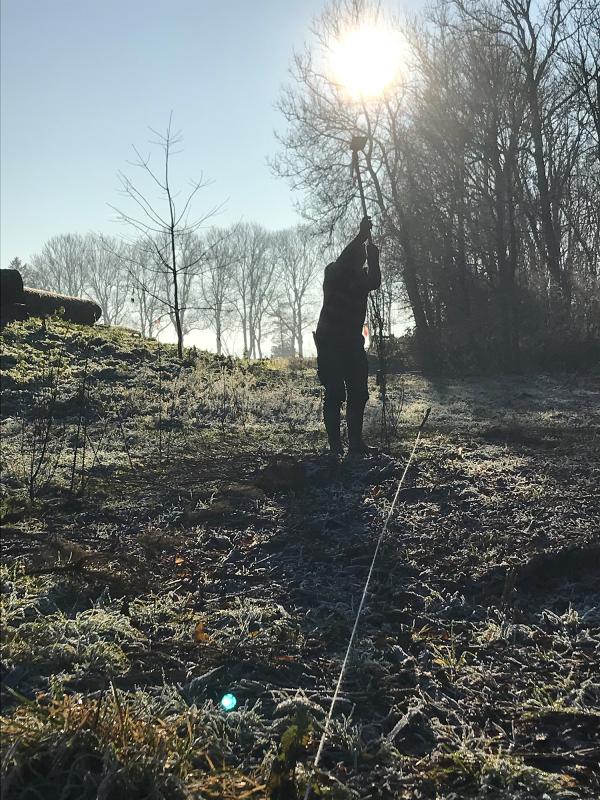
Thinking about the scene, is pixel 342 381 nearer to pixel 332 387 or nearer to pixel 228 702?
pixel 332 387

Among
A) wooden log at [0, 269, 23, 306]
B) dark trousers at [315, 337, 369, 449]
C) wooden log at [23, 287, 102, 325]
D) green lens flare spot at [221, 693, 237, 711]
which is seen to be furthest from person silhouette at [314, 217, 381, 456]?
wooden log at [23, 287, 102, 325]

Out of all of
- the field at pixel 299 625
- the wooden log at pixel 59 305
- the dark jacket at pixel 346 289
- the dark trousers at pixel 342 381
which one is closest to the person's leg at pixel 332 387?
the dark trousers at pixel 342 381

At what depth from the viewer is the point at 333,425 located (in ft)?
22.6

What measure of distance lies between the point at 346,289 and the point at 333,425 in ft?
4.90

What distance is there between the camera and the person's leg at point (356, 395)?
6.77 meters

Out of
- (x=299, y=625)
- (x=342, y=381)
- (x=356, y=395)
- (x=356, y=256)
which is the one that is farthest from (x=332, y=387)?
(x=299, y=625)

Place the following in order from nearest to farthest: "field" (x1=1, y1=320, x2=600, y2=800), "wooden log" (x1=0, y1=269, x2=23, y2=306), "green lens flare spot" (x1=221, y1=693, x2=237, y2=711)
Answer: "field" (x1=1, y1=320, x2=600, y2=800) → "green lens flare spot" (x1=221, y1=693, x2=237, y2=711) → "wooden log" (x1=0, y1=269, x2=23, y2=306)

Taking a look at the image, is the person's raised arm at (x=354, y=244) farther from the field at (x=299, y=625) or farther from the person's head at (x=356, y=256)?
the field at (x=299, y=625)

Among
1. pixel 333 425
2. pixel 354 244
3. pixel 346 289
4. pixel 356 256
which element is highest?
pixel 354 244

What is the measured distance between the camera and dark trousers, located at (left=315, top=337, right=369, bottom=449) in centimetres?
668

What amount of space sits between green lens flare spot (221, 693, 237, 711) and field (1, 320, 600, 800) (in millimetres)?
22

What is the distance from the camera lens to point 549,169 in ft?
82.1

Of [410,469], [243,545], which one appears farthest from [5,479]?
[410,469]

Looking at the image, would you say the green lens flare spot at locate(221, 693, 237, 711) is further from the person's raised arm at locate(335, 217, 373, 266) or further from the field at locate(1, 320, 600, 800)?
the person's raised arm at locate(335, 217, 373, 266)
